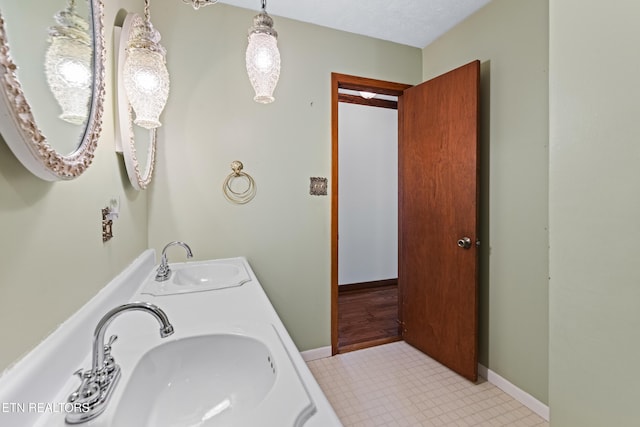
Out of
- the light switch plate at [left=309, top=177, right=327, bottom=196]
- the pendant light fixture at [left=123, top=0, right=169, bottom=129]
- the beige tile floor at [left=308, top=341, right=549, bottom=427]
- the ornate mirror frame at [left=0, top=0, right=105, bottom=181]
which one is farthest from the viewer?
the light switch plate at [left=309, top=177, right=327, bottom=196]

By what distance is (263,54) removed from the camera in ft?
3.81

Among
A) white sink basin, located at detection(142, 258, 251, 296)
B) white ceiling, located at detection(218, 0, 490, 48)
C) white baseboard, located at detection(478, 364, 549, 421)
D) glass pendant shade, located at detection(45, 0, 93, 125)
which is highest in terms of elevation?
white ceiling, located at detection(218, 0, 490, 48)

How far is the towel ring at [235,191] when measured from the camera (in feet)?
6.20

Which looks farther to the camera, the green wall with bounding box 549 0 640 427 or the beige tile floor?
the beige tile floor

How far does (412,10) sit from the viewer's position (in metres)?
1.91

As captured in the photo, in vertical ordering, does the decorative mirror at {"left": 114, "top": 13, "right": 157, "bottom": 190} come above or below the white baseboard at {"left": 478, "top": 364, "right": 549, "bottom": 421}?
above

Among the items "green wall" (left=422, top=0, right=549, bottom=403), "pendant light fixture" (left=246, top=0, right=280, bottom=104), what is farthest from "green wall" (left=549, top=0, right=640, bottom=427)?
"pendant light fixture" (left=246, top=0, right=280, bottom=104)

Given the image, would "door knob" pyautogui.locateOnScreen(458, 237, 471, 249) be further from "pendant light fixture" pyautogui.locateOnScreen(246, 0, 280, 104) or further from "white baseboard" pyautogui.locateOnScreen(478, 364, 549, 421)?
"pendant light fixture" pyautogui.locateOnScreen(246, 0, 280, 104)

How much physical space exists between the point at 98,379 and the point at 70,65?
0.71 meters

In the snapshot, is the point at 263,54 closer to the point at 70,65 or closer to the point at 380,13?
the point at 70,65

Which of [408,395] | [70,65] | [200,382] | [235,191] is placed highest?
[70,65]

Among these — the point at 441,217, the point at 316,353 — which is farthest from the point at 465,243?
the point at 316,353

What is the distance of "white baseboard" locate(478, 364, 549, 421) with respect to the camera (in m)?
1.62

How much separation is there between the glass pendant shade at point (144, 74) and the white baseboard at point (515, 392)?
2367mm
